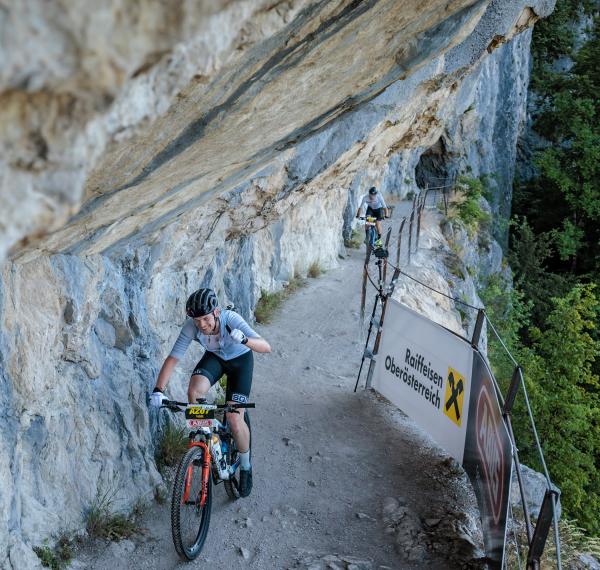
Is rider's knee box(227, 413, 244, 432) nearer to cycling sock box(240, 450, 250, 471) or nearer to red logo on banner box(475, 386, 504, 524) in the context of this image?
cycling sock box(240, 450, 250, 471)

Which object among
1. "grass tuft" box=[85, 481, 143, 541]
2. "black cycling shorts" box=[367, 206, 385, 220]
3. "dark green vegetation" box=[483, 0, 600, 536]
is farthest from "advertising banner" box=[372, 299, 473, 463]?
"black cycling shorts" box=[367, 206, 385, 220]

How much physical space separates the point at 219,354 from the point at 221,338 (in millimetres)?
184

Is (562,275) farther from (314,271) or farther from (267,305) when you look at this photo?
(267,305)

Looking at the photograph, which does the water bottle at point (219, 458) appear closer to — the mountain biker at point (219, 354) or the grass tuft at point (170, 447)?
the mountain biker at point (219, 354)

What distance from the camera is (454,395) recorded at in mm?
5828

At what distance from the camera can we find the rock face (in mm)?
1893

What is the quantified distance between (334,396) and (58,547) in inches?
168

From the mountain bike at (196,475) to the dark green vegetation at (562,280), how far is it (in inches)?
352

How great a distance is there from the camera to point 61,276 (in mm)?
4648

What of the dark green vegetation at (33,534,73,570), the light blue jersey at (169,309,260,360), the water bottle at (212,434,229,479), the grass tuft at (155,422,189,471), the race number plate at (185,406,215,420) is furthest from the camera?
the grass tuft at (155,422,189,471)

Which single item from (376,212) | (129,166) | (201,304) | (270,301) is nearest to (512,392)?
(201,304)

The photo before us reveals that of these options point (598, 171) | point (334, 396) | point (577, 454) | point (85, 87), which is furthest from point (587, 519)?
point (598, 171)

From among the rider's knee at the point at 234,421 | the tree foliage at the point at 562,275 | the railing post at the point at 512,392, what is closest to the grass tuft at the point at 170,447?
the rider's knee at the point at 234,421

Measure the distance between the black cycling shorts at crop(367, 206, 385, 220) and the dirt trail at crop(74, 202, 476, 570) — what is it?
5.67 meters
